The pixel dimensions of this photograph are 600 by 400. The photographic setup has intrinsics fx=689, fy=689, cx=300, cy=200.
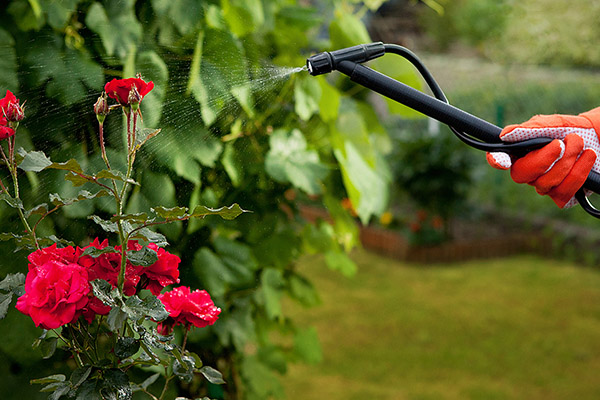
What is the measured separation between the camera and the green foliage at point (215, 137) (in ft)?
4.51

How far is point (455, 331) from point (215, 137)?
9.16ft

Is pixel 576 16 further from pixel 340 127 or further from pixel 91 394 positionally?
pixel 91 394

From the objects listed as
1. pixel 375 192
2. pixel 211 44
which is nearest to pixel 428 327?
pixel 375 192

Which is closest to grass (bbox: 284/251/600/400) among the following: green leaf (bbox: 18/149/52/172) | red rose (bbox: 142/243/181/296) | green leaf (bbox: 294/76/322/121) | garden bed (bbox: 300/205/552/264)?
garden bed (bbox: 300/205/552/264)

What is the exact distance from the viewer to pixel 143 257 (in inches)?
33.5

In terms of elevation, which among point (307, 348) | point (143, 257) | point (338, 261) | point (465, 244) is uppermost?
point (143, 257)

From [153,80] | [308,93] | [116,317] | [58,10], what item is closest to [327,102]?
[308,93]

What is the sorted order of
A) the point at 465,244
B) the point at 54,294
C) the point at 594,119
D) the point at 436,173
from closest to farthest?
the point at 54,294 < the point at 594,119 < the point at 465,244 < the point at 436,173

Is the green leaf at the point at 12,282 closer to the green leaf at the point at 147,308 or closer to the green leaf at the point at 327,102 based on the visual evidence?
the green leaf at the point at 147,308

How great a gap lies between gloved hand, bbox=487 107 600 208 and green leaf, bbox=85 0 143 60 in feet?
2.59

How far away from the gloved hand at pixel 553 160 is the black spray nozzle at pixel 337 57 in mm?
253

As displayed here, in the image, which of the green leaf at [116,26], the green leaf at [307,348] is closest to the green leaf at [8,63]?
the green leaf at [116,26]

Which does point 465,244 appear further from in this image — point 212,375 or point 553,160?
point 212,375

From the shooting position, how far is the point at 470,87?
25.4 feet
